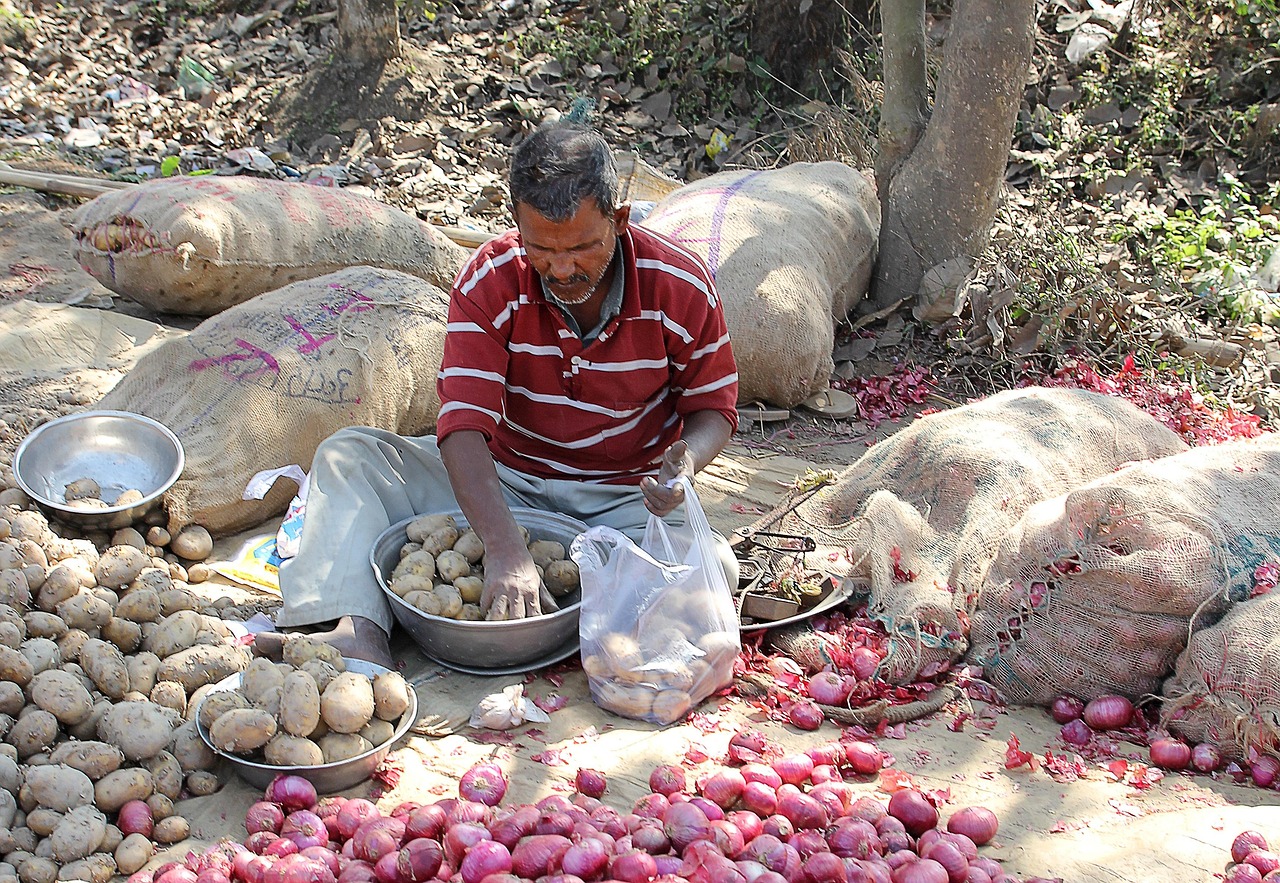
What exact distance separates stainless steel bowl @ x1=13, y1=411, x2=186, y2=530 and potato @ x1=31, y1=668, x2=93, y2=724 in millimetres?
929

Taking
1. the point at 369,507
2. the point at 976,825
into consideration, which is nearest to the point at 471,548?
the point at 369,507

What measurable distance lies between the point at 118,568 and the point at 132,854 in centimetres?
89

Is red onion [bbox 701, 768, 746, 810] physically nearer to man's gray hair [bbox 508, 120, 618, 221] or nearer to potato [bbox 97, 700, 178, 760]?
potato [bbox 97, 700, 178, 760]

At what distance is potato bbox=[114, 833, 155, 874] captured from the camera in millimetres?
2102

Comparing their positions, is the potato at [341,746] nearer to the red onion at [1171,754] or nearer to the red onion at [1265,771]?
the red onion at [1171,754]

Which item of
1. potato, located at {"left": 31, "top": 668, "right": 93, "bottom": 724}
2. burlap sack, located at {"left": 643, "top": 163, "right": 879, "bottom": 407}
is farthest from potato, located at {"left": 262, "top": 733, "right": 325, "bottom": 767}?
burlap sack, located at {"left": 643, "top": 163, "right": 879, "bottom": 407}

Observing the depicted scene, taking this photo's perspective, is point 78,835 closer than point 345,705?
Yes

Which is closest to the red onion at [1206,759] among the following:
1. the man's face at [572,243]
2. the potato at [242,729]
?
the man's face at [572,243]

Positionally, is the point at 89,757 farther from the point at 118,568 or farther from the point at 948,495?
the point at 948,495

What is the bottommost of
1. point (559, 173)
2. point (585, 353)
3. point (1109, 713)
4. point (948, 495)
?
point (1109, 713)

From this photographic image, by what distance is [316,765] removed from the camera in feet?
7.49

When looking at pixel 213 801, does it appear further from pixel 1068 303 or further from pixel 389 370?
pixel 1068 303

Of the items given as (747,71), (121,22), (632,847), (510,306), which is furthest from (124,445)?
(121,22)

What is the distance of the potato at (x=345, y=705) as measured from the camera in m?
2.33
